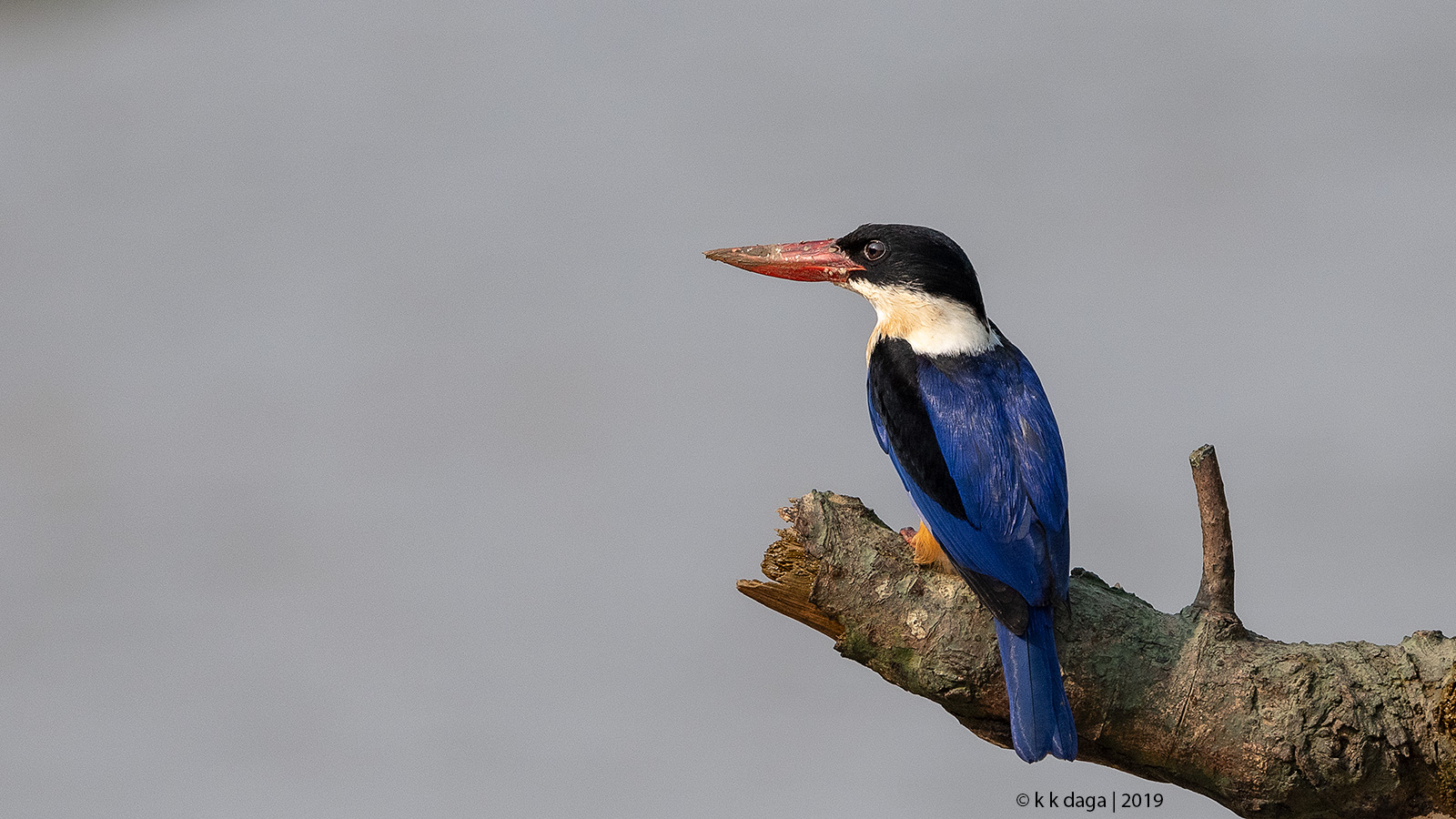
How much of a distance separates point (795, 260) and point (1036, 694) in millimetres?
890

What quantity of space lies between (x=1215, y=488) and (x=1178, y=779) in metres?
0.49

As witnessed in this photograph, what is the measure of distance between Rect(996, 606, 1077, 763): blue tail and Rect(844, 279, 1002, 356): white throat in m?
0.50

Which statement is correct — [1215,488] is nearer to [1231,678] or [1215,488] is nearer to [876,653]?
[1231,678]

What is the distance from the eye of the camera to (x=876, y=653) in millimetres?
2117

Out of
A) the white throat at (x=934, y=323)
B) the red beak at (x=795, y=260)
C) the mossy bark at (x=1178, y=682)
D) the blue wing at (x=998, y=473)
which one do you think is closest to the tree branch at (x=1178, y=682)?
the mossy bark at (x=1178, y=682)

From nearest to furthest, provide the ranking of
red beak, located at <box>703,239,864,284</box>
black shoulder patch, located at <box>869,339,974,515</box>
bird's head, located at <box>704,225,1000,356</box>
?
black shoulder patch, located at <box>869,339,974,515</box> → bird's head, located at <box>704,225,1000,356</box> → red beak, located at <box>703,239,864,284</box>

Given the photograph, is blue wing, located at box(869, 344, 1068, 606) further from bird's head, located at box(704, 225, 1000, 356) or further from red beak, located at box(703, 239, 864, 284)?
red beak, located at box(703, 239, 864, 284)

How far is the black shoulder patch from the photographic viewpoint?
7.07ft

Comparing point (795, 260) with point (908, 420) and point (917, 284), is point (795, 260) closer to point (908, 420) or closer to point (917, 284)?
point (917, 284)

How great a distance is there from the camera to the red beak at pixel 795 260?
2385 mm

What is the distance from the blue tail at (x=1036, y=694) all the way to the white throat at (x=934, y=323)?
50 cm

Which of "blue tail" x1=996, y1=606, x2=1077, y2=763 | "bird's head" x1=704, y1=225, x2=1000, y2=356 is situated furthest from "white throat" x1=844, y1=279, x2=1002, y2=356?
"blue tail" x1=996, y1=606, x2=1077, y2=763

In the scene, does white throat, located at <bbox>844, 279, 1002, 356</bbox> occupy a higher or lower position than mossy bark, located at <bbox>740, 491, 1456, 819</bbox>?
higher

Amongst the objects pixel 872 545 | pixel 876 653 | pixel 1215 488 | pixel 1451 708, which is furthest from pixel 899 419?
pixel 1451 708
